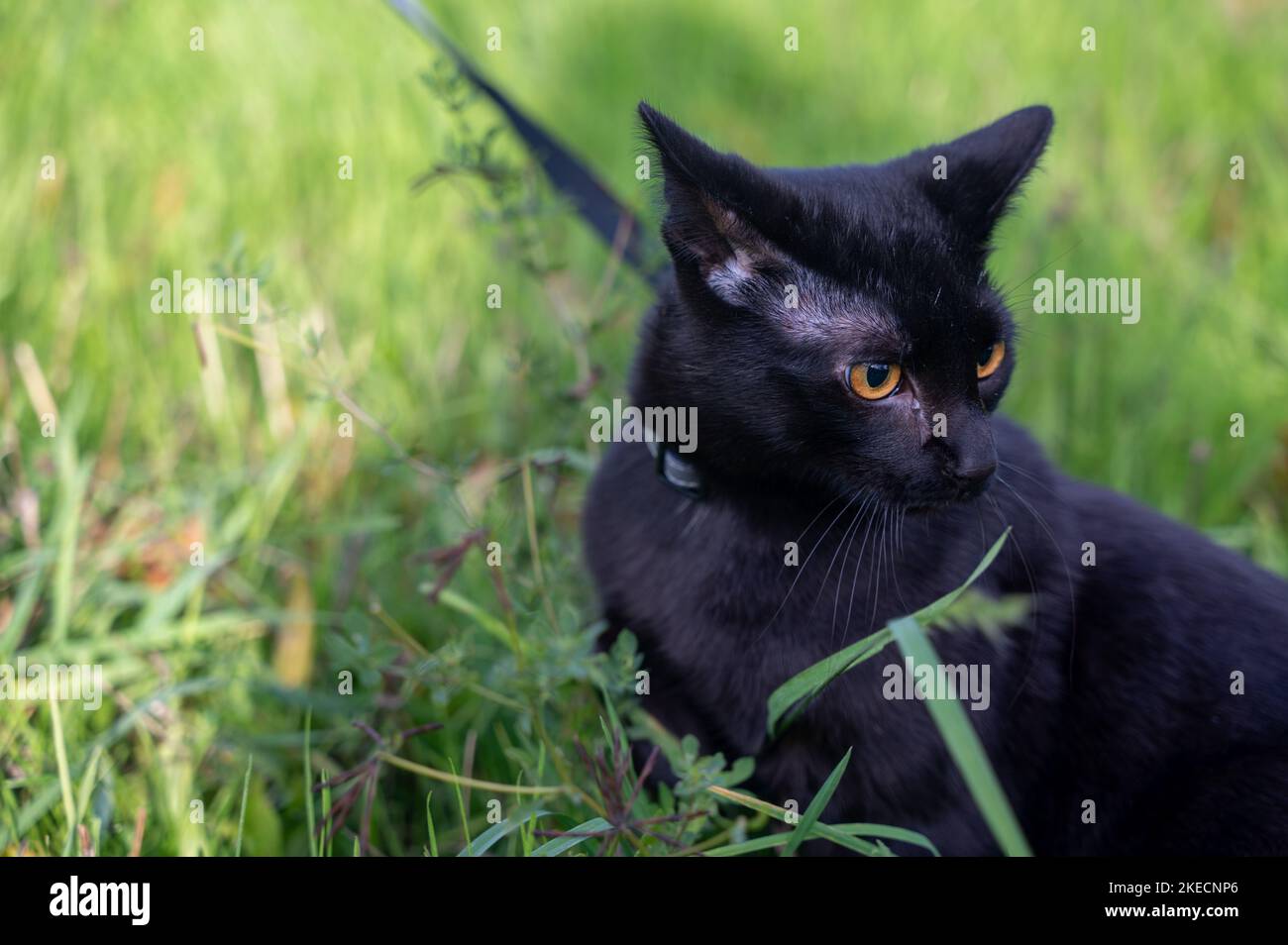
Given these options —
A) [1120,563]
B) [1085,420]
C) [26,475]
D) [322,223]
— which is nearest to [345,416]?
[26,475]

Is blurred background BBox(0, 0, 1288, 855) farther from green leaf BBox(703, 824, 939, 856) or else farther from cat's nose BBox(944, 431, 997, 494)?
cat's nose BBox(944, 431, 997, 494)

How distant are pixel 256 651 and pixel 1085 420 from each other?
2030 millimetres

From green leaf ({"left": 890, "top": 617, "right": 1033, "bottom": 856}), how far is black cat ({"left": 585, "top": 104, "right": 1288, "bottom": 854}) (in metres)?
0.36

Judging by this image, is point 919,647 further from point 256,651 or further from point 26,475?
point 26,475

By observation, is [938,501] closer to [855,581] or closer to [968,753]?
[855,581]

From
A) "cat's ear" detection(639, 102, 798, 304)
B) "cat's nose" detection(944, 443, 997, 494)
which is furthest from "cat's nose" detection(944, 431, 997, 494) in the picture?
"cat's ear" detection(639, 102, 798, 304)

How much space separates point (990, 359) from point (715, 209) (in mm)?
444

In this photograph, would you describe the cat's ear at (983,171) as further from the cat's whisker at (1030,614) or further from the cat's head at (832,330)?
the cat's whisker at (1030,614)

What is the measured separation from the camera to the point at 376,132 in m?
3.64

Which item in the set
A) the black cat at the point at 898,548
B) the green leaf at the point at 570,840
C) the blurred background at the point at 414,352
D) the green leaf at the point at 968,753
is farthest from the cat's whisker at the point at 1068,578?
the green leaf at the point at 570,840

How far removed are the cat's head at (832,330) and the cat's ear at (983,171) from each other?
0.02 meters

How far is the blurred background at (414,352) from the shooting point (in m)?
1.72

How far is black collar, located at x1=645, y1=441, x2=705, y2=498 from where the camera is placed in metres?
1.63
